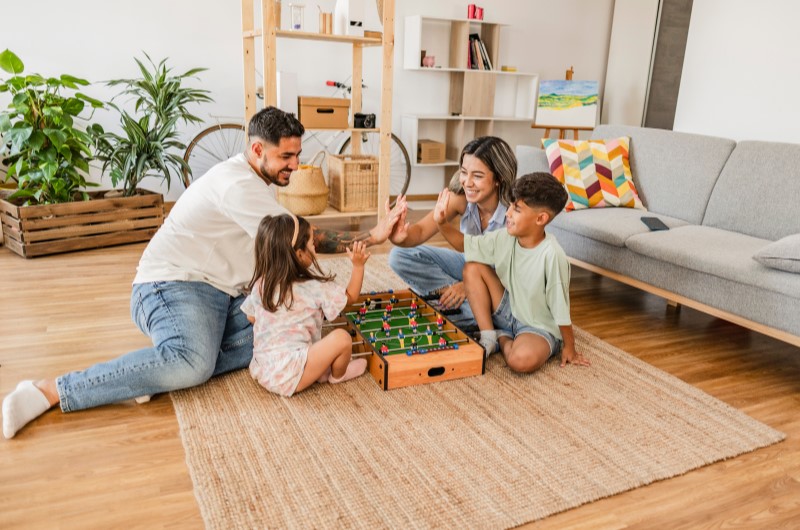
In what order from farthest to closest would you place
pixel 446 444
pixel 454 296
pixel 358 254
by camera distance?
pixel 454 296 → pixel 358 254 → pixel 446 444

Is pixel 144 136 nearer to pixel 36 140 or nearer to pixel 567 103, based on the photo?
pixel 36 140

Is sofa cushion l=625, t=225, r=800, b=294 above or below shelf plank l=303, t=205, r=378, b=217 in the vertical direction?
above

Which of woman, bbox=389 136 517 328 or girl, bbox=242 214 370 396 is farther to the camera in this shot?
woman, bbox=389 136 517 328

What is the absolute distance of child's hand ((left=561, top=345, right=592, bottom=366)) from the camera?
242 cm

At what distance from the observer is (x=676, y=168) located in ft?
11.0

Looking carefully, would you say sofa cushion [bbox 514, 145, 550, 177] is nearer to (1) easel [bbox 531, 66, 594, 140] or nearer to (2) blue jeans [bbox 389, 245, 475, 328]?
(2) blue jeans [bbox 389, 245, 475, 328]

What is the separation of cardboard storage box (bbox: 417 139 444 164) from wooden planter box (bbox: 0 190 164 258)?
221 centimetres

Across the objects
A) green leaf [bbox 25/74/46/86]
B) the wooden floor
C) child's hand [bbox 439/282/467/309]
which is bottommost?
the wooden floor

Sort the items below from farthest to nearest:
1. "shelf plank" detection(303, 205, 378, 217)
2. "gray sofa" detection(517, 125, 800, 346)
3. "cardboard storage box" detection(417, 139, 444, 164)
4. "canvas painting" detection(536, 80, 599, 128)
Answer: "canvas painting" detection(536, 80, 599, 128) → "cardboard storage box" detection(417, 139, 444, 164) → "shelf plank" detection(303, 205, 378, 217) → "gray sofa" detection(517, 125, 800, 346)

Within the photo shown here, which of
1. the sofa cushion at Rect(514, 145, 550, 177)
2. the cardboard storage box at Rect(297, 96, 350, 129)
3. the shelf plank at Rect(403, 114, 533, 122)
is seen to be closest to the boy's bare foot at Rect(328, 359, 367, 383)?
the sofa cushion at Rect(514, 145, 550, 177)

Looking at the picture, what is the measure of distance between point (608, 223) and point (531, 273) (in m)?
0.89

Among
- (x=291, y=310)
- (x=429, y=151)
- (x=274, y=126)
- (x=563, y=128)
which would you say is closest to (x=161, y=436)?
(x=291, y=310)

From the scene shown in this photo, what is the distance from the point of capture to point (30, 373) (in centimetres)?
225

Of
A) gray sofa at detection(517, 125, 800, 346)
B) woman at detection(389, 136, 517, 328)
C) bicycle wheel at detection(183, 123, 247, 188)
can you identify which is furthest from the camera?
bicycle wheel at detection(183, 123, 247, 188)
